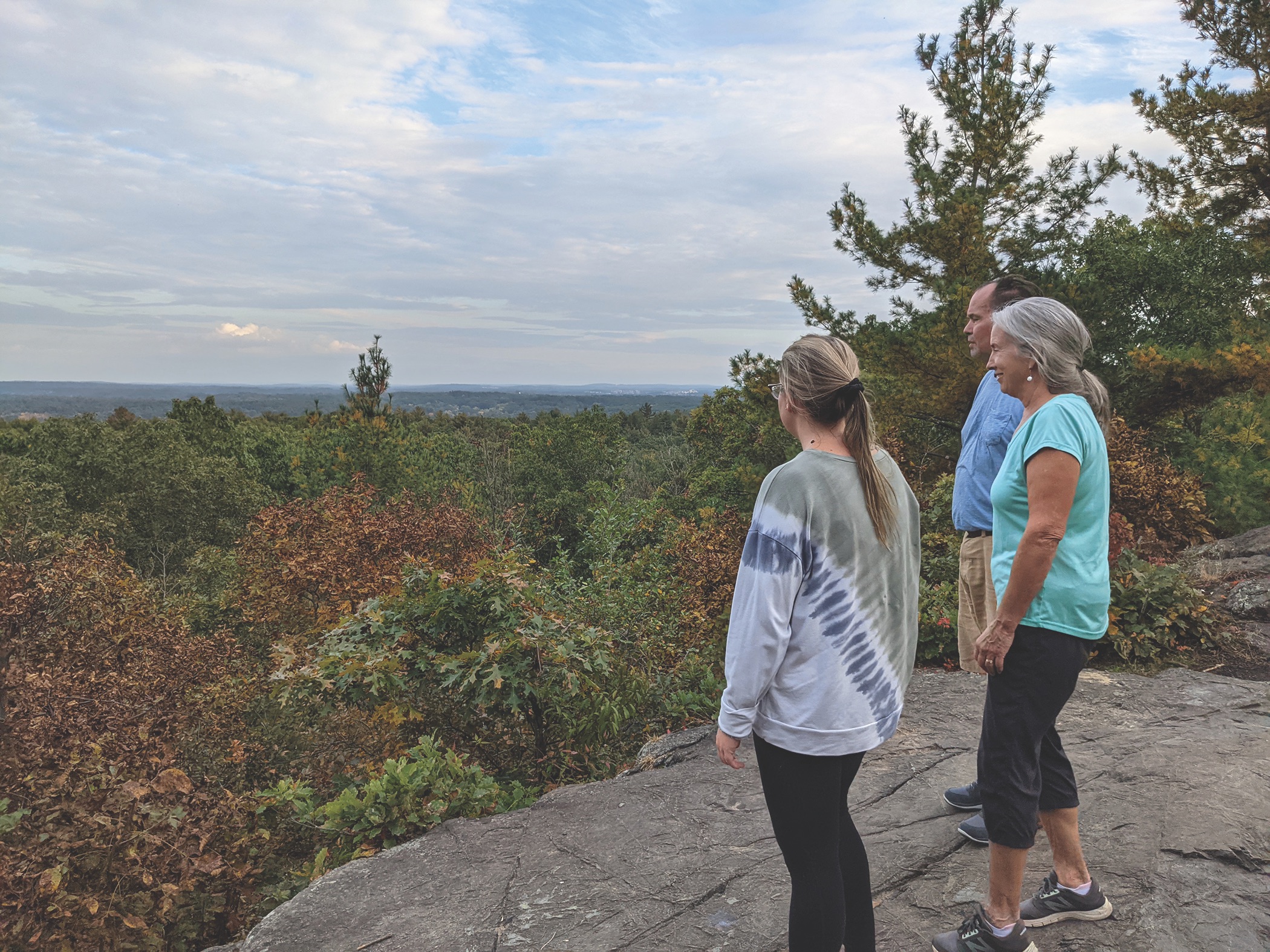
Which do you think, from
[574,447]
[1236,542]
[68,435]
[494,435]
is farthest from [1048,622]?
[494,435]

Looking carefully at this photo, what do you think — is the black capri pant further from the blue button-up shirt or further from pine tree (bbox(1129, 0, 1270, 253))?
pine tree (bbox(1129, 0, 1270, 253))

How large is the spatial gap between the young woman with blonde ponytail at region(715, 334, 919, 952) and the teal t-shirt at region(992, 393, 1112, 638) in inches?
19.8

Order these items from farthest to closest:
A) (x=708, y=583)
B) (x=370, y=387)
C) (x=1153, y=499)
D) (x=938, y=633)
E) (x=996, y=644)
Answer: (x=370, y=387) < (x=1153, y=499) < (x=708, y=583) < (x=938, y=633) < (x=996, y=644)

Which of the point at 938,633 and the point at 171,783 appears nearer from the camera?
the point at 171,783

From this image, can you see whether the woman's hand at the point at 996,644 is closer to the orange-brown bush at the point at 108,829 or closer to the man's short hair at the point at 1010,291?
the man's short hair at the point at 1010,291

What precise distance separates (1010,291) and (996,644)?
5.52 ft

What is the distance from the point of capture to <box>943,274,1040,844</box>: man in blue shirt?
2.94m

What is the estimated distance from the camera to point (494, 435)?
43500 millimetres

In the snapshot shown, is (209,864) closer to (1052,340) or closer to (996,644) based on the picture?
(996,644)

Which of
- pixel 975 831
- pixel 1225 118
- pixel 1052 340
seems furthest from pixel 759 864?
pixel 1225 118

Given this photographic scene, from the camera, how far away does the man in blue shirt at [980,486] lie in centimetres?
294

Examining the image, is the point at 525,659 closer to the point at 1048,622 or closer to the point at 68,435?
the point at 1048,622

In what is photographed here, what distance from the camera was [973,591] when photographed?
121 inches

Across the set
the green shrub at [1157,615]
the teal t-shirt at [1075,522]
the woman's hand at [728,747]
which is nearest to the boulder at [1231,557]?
the green shrub at [1157,615]
